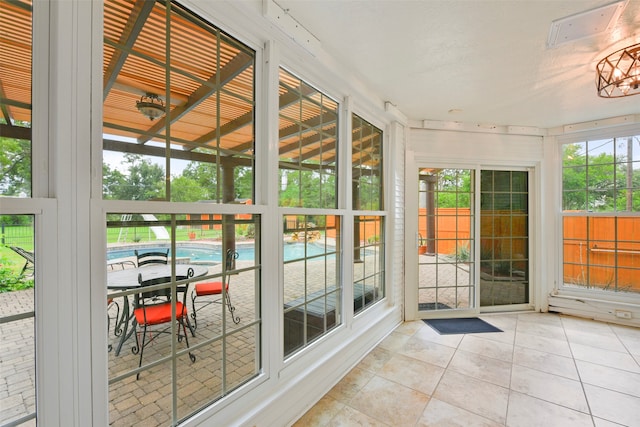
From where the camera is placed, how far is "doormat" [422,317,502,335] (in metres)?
3.33

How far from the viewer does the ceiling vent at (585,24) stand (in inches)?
63.6

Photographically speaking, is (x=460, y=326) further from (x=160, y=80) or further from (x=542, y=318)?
(x=160, y=80)

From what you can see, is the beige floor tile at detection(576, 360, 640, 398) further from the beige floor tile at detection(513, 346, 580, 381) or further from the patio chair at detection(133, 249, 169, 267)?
the patio chair at detection(133, 249, 169, 267)

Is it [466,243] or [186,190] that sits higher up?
[186,190]

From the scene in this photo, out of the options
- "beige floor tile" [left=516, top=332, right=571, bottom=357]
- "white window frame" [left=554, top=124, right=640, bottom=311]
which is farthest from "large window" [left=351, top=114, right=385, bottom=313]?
"white window frame" [left=554, top=124, right=640, bottom=311]

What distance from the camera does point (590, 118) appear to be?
11.7ft

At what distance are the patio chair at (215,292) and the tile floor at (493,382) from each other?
1042mm

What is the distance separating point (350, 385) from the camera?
2.27m

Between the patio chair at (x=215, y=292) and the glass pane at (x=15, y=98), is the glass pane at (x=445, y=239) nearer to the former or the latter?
the patio chair at (x=215, y=292)

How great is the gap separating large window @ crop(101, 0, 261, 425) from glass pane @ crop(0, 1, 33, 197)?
0.70ft

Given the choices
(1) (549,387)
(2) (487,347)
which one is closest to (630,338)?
(2) (487,347)

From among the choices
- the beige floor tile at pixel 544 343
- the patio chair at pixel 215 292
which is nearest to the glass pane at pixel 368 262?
the patio chair at pixel 215 292

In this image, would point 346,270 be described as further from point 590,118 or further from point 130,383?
point 590,118

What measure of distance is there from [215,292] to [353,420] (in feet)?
4.29
